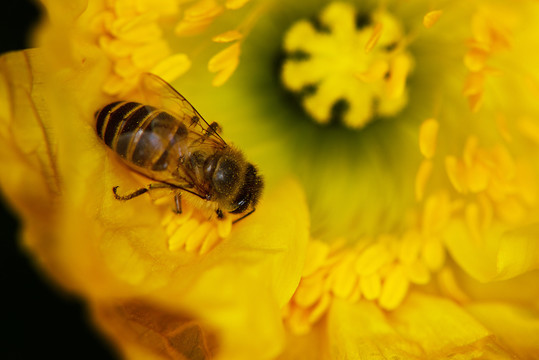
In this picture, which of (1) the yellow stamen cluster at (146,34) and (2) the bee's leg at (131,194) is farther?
(1) the yellow stamen cluster at (146,34)

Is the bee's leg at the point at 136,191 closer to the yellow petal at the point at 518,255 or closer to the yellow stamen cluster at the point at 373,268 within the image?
the yellow stamen cluster at the point at 373,268

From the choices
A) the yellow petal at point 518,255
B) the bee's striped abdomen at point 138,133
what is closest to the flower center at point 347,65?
the yellow petal at point 518,255

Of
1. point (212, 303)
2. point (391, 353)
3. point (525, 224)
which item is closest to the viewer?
point (212, 303)

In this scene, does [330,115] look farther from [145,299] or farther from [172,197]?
[145,299]

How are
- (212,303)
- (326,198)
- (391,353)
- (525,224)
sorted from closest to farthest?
(212,303)
(391,353)
(525,224)
(326,198)

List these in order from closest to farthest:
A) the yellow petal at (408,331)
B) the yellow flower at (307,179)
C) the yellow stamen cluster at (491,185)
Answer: the yellow flower at (307,179) → the yellow petal at (408,331) → the yellow stamen cluster at (491,185)

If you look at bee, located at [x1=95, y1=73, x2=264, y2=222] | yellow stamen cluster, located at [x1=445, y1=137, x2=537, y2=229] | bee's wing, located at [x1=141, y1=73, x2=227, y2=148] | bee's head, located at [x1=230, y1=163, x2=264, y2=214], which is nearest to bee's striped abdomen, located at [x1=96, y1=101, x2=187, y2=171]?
bee, located at [x1=95, y1=73, x2=264, y2=222]

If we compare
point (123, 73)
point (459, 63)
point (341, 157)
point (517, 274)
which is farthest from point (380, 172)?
point (123, 73)
